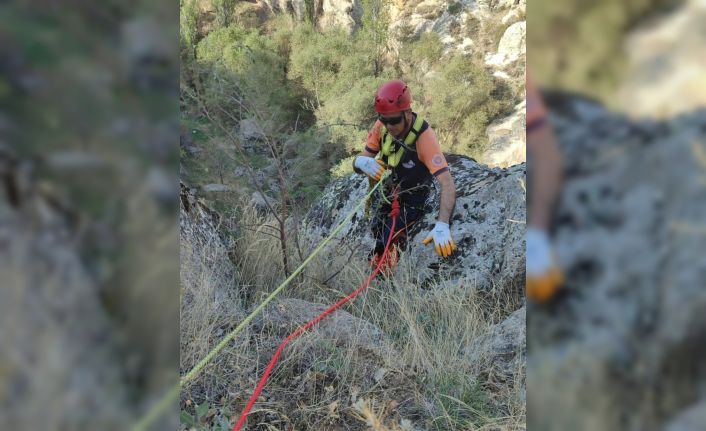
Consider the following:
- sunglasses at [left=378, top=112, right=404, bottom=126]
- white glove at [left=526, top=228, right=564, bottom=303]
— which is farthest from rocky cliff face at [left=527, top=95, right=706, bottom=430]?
sunglasses at [left=378, top=112, right=404, bottom=126]

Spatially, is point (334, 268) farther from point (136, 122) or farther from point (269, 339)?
point (136, 122)

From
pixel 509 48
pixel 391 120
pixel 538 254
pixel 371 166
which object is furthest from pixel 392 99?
pixel 509 48

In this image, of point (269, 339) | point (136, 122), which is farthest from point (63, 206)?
point (269, 339)

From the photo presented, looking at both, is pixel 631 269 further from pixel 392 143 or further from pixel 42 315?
pixel 392 143

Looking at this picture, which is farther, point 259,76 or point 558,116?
point 259,76

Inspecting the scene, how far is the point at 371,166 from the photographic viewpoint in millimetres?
2549

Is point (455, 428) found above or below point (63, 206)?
below

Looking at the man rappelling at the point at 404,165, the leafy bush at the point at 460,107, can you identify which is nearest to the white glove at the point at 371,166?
the man rappelling at the point at 404,165

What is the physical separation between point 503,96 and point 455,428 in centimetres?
1069

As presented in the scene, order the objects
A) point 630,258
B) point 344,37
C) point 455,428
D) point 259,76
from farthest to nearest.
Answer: point 344,37 → point 259,76 → point 455,428 → point 630,258

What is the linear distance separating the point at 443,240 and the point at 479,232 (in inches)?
7.3

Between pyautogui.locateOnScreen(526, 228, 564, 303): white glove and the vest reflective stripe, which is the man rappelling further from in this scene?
pyautogui.locateOnScreen(526, 228, 564, 303): white glove

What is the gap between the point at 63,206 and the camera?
256 millimetres

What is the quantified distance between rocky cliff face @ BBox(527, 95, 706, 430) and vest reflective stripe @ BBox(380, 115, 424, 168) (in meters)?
2.21
